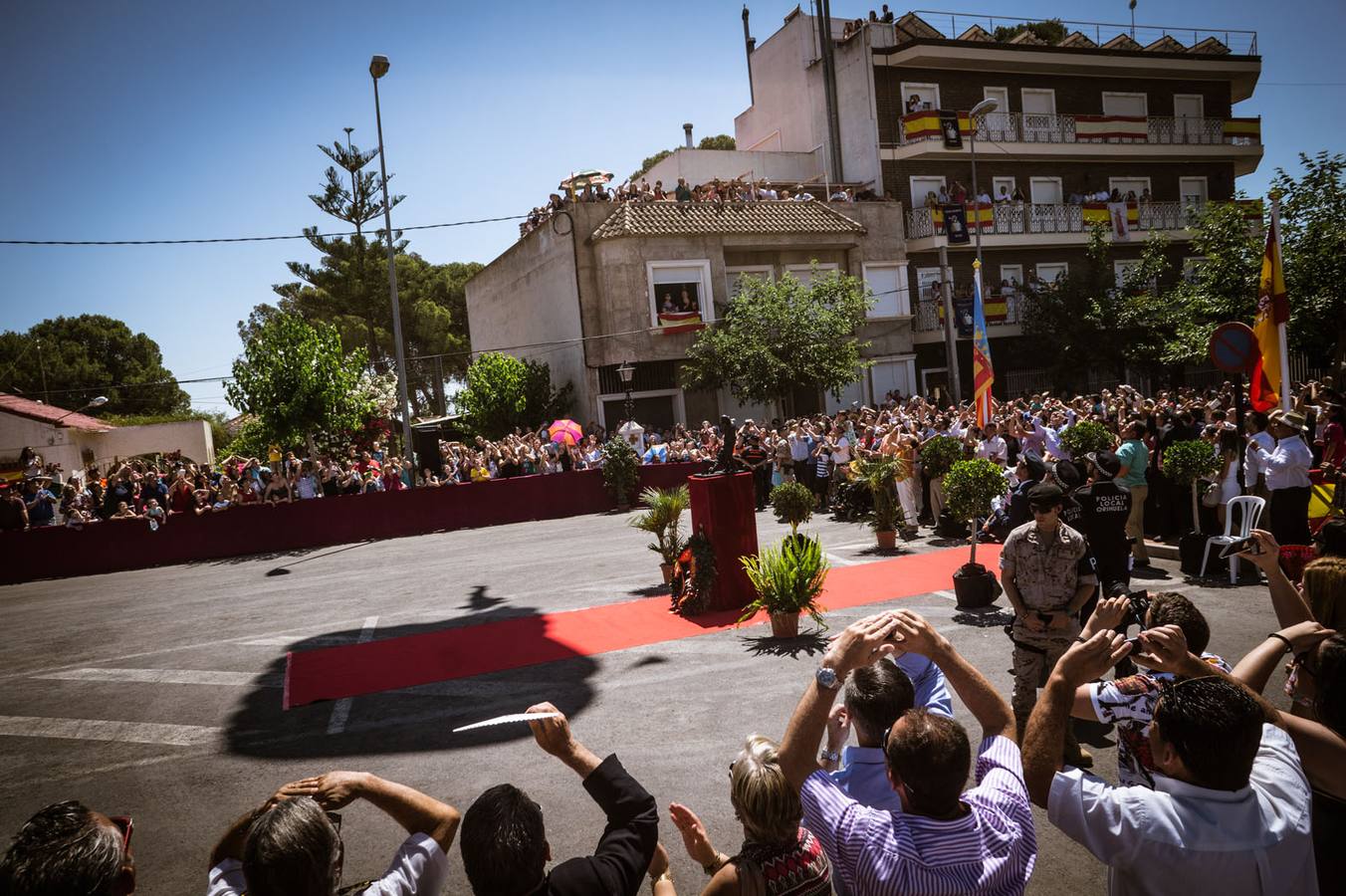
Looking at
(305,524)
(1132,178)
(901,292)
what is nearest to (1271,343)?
(305,524)

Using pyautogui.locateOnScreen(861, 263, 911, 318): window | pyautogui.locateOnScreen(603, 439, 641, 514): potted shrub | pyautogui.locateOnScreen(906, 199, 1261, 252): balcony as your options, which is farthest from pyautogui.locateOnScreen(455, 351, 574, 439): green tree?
pyautogui.locateOnScreen(906, 199, 1261, 252): balcony

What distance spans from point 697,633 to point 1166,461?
6.46m

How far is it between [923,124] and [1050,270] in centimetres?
856

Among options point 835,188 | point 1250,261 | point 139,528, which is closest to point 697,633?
point 139,528

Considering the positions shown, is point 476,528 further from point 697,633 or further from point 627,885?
point 627,885

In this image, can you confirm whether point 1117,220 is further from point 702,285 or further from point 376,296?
point 376,296

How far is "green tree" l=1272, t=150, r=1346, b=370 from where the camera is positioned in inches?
715

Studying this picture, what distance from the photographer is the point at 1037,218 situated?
1310 inches

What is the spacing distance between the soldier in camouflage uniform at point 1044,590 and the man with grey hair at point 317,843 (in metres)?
4.10

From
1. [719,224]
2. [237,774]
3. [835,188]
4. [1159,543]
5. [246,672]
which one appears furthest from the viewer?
[835,188]

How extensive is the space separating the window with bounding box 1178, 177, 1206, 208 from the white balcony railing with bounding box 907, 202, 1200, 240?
2.08m

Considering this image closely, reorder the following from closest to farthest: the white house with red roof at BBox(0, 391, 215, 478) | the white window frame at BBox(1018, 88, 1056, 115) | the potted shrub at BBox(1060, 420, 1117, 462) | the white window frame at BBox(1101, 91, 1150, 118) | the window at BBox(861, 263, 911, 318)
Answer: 1. the potted shrub at BBox(1060, 420, 1117, 462)
2. the window at BBox(861, 263, 911, 318)
3. the white house with red roof at BBox(0, 391, 215, 478)
4. the white window frame at BBox(1018, 88, 1056, 115)
5. the white window frame at BBox(1101, 91, 1150, 118)

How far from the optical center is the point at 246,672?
854 cm

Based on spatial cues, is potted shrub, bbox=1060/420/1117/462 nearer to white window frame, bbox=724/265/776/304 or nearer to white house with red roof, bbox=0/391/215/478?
white window frame, bbox=724/265/776/304
